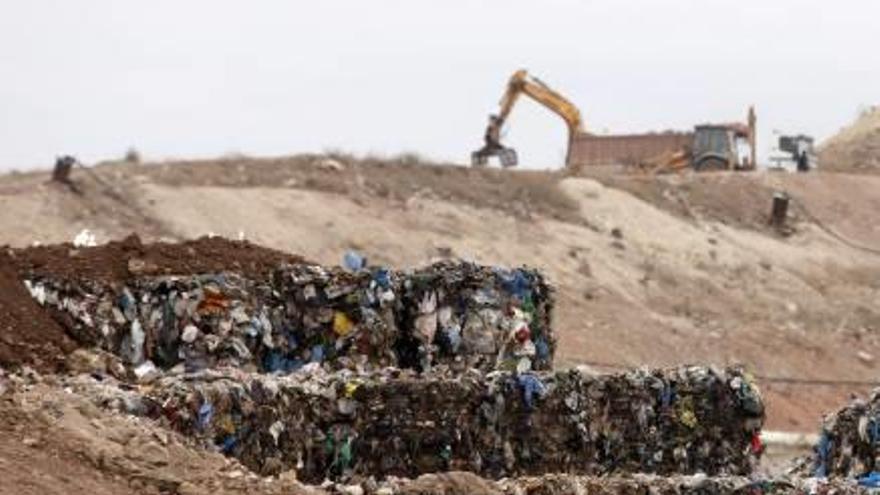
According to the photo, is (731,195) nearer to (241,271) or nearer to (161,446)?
(241,271)

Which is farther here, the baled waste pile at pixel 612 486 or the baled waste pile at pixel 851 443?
the baled waste pile at pixel 851 443

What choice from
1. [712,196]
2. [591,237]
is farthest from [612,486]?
[712,196]

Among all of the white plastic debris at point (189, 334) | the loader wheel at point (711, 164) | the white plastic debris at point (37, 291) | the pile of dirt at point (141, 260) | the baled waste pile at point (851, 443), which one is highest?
the loader wheel at point (711, 164)

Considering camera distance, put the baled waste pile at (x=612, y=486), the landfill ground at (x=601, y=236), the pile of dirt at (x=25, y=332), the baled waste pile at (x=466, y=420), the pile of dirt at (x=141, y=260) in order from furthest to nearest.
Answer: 1. the landfill ground at (x=601, y=236)
2. the pile of dirt at (x=141, y=260)
3. the pile of dirt at (x=25, y=332)
4. the baled waste pile at (x=466, y=420)
5. the baled waste pile at (x=612, y=486)

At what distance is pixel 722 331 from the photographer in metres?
29.9

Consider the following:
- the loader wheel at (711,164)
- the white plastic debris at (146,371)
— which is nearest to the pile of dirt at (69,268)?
the white plastic debris at (146,371)

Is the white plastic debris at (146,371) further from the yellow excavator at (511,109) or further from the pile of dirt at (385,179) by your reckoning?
the yellow excavator at (511,109)

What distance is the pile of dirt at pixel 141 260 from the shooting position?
12758 millimetres

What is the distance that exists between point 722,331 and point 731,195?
9.39 meters

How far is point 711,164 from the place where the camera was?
139 feet

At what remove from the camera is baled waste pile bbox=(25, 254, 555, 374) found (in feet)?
41.2

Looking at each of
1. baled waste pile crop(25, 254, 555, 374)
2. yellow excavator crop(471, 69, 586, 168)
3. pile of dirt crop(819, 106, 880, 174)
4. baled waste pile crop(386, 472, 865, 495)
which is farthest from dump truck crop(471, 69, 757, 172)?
baled waste pile crop(386, 472, 865, 495)

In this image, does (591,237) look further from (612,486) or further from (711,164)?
(612,486)

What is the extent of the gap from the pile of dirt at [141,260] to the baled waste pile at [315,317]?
11 cm
